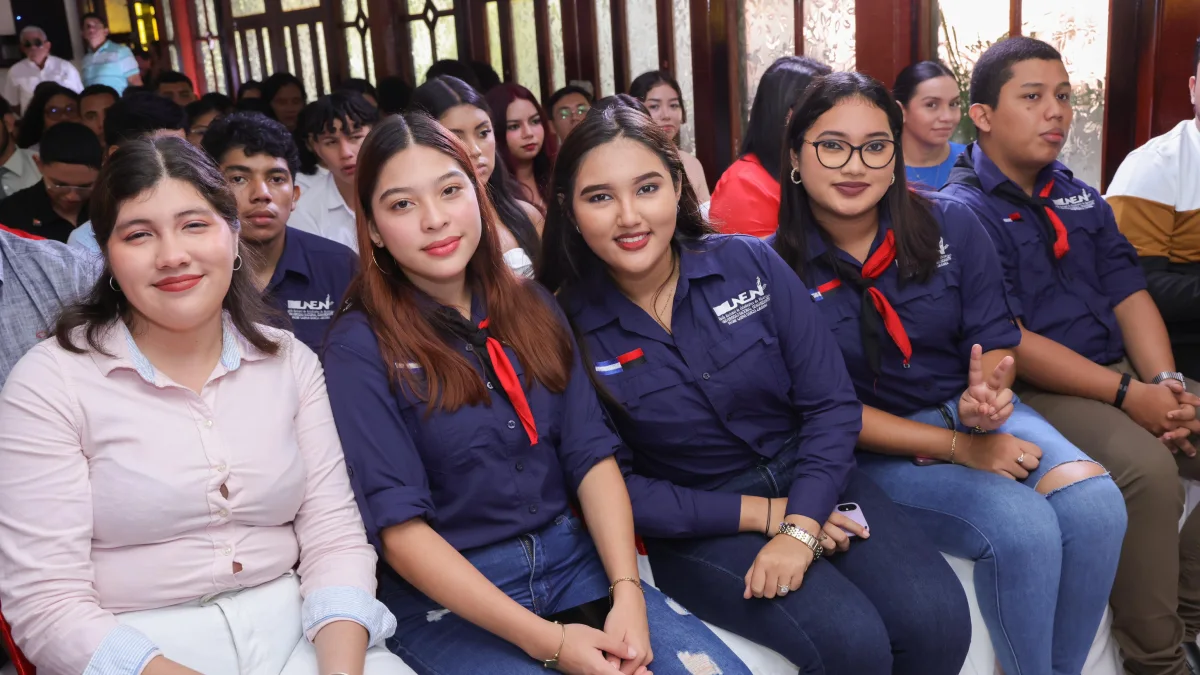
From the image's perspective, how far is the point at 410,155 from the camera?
1.75 m

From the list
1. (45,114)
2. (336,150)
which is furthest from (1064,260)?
(45,114)

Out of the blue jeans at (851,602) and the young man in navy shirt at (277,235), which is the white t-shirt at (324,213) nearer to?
the young man in navy shirt at (277,235)

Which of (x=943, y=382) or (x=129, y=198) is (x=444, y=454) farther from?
(x=943, y=382)

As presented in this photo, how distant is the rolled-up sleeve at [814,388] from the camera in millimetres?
1882

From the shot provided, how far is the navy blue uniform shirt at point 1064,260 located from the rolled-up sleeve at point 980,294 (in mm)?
244

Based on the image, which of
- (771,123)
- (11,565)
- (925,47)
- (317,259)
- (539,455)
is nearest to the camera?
(11,565)

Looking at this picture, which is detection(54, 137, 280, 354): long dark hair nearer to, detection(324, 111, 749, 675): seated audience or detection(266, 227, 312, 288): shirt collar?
detection(324, 111, 749, 675): seated audience

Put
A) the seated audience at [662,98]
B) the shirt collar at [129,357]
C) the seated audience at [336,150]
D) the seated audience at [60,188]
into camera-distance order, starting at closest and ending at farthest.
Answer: the shirt collar at [129,357]
the seated audience at [336,150]
the seated audience at [60,188]
the seated audience at [662,98]

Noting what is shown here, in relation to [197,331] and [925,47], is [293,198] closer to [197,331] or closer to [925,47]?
[197,331]

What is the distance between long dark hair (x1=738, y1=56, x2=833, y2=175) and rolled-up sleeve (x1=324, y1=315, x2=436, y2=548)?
144cm

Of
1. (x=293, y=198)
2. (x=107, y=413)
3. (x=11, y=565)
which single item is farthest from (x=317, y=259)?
(x=11, y=565)

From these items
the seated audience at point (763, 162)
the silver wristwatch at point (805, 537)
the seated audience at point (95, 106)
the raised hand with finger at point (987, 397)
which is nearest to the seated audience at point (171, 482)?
the silver wristwatch at point (805, 537)

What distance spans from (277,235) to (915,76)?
229 centimetres

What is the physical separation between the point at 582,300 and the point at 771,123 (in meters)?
1.05
